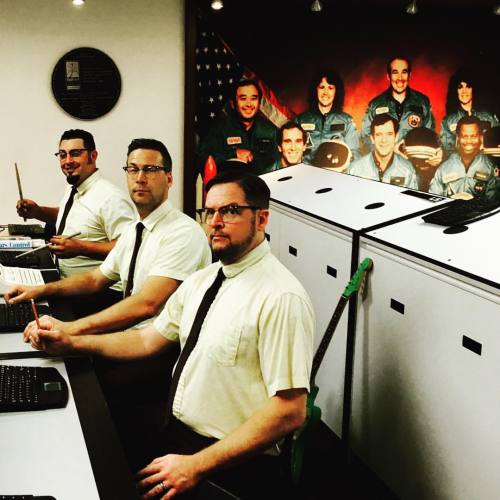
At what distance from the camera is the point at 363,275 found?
260cm

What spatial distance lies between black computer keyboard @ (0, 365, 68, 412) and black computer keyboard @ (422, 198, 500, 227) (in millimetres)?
1479

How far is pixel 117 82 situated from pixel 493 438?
12.3ft

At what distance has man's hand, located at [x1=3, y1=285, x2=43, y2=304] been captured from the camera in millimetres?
2484

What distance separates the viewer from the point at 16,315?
2342 mm

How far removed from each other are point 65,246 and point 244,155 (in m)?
2.30

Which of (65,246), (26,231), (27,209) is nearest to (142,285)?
(65,246)

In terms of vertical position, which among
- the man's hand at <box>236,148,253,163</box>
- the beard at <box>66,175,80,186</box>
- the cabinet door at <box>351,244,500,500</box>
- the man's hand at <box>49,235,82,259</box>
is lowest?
the cabinet door at <box>351,244,500,500</box>

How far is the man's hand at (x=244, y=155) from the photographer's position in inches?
201

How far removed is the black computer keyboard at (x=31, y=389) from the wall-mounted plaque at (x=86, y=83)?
316cm

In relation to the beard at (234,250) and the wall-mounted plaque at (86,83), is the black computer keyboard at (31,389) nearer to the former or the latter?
the beard at (234,250)

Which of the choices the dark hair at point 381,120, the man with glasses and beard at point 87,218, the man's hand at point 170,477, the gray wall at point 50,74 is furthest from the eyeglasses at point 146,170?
the dark hair at point 381,120

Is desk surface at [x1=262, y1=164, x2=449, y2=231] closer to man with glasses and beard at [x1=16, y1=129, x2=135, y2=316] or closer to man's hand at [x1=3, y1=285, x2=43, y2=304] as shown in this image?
man with glasses and beard at [x1=16, y1=129, x2=135, y2=316]

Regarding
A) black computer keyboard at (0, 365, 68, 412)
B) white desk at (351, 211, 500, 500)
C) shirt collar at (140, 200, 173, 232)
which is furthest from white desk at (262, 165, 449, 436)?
black computer keyboard at (0, 365, 68, 412)

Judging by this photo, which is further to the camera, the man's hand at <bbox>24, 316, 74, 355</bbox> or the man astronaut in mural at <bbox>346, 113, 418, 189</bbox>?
the man astronaut in mural at <bbox>346, 113, 418, 189</bbox>
